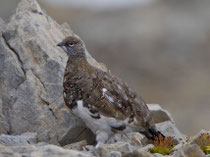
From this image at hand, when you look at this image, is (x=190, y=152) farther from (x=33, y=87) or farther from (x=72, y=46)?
(x=33, y=87)

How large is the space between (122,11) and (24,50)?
1151 inches

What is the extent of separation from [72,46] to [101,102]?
0.86 meters

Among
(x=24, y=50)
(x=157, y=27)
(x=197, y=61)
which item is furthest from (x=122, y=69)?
(x=24, y=50)

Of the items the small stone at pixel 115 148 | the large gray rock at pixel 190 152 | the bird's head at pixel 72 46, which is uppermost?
the bird's head at pixel 72 46

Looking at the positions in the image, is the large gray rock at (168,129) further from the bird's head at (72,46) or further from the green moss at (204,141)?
the bird's head at (72,46)

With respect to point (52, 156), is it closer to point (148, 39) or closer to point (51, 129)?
point (51, 129)

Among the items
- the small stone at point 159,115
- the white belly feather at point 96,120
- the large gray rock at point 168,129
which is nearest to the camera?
the white belly feather at point 96,120

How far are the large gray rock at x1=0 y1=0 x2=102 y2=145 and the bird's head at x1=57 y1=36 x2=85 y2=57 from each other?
35 centimetres

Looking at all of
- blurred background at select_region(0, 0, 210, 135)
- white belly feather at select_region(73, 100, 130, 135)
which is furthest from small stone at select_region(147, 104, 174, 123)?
blurred background at select_region(0, 0, 210, 135)

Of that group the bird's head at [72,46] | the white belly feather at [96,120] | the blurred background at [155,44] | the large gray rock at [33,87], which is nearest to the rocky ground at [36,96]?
the large gray rock at [33,87]

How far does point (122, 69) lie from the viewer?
28344mm

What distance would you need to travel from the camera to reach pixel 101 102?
28.9 feet

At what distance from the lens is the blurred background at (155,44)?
25203 mm

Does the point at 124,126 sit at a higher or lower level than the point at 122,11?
lower
